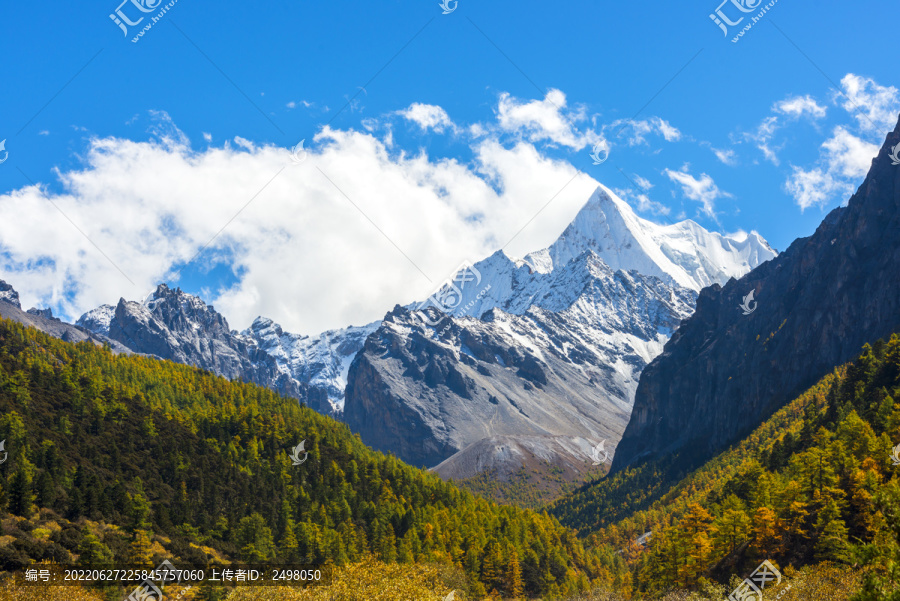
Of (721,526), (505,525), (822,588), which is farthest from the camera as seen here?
(505,525)

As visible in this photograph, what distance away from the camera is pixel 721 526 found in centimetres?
11281

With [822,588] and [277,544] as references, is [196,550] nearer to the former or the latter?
[277,544]

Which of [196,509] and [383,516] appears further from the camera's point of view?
[383,516]

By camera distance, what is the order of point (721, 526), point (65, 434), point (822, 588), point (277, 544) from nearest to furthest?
point (822, 588) → point (721, 526) → point (277, 544) → point (65, 434)

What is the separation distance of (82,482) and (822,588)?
12954 cm

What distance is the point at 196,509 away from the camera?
15550 centimetres

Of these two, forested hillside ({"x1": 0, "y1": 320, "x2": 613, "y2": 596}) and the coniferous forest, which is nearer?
the coniferous forest

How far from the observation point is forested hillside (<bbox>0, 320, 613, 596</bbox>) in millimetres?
121375

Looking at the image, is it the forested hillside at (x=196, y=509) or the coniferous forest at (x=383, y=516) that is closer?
the coniferous forest at (x=383, y=516)

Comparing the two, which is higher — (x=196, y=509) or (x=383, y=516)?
(x=196, y=509)

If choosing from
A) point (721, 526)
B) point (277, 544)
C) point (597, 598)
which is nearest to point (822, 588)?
point (721, 526)

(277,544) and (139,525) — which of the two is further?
(277,544)

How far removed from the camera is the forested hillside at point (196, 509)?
12138cm

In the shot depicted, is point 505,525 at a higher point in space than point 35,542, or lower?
lower
